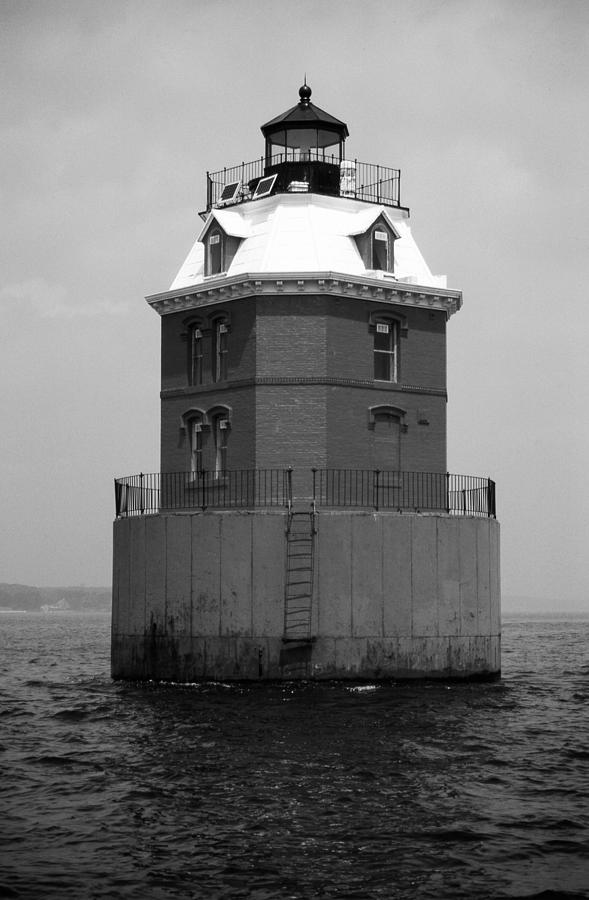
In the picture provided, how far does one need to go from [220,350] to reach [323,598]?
852 centimetres

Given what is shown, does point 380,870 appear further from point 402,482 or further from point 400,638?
point 402,482

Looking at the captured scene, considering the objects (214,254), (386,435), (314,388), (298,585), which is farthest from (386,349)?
(298,585)

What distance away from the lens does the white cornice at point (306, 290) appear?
36.6 m

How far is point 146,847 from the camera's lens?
1883 cm

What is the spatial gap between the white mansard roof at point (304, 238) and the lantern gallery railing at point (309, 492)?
5.69m

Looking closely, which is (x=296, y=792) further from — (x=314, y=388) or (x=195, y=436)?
(x=195, y=436)

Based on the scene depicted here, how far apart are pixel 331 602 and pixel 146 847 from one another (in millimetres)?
15607

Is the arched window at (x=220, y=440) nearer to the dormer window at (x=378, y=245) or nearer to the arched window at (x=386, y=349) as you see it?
the arched window at (x=386, y=349)

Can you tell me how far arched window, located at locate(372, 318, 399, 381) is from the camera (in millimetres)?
38156

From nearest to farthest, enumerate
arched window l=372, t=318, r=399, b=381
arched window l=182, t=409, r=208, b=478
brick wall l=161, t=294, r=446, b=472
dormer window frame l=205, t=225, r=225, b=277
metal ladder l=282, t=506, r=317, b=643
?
1. metal ladder l=282, t=506, r=317, b=643
2. brick wall l=161, t=294, r=446, b=472
3. arched window l=372, t=318, r=399, b=381
4. arched window l=182, t=409, r=208, b=478
5. dormer window frame l=205, t=225, r=225, b=277

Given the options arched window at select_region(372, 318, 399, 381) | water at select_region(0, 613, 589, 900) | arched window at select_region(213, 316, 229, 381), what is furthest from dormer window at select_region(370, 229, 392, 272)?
water at select_region(0, 613, 589, 900)

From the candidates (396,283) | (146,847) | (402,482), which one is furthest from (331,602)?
(146,847)

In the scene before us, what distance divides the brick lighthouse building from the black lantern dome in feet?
0.20

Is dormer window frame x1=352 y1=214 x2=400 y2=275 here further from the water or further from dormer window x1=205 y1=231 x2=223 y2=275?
the water
